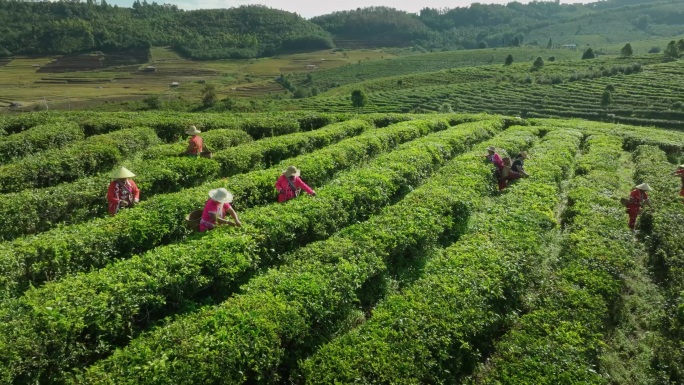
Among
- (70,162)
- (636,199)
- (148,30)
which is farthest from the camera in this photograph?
(148,30)

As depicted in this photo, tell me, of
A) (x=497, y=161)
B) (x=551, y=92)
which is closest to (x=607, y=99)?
(x=551, y=92)

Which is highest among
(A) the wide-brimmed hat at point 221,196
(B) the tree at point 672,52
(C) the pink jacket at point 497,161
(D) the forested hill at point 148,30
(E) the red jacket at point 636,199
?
(D) the forested hill at point 148,30

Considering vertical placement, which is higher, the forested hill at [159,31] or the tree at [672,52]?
the forested hill at [159,31]

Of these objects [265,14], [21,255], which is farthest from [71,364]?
[265,14]

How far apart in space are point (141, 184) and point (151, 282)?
24.0 feet

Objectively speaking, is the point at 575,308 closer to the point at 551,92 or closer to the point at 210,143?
the point at 210,143

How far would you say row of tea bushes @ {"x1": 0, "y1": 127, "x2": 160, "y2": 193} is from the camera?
46.6 feet

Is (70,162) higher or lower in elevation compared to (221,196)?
lower

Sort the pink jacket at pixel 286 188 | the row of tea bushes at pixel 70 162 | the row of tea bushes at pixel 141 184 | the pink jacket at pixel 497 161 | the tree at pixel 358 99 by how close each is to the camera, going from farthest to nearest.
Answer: the tree at pixel 358 99 → the pink jacket at pixel 497 161 → the row of tea bushes at pixel 70 162 → the pink jacket at pixel 286 188 → the row of tea bushes at pixel 141 184

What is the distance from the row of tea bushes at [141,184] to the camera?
1141 centimetres

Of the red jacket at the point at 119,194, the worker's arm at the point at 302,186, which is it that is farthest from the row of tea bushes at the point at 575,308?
the red jacket at the point at 119,194

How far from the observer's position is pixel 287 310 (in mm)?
6852

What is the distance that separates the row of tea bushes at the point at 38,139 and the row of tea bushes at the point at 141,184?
20.7 feet

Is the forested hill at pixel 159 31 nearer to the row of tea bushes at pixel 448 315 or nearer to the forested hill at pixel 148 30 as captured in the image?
the forested hill at pixel 148 30
